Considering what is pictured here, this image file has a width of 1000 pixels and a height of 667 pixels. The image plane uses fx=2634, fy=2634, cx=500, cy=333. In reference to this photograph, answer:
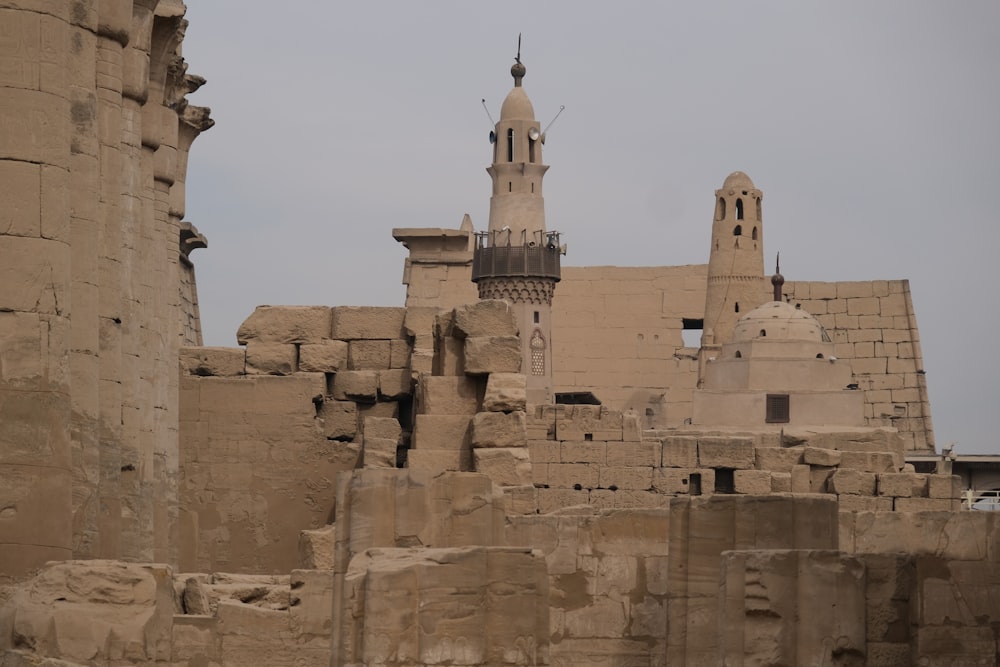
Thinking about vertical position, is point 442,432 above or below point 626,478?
above

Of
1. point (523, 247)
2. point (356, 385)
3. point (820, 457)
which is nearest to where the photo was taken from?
point (356, 385)

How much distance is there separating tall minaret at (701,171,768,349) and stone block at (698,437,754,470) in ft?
90.7

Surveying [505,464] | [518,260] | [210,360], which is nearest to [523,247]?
[518,260]

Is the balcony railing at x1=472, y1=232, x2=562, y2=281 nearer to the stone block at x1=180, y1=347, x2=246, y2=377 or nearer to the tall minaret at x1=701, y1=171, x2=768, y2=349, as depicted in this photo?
the tall minaret at x1=701, y1=171, x2=768, y2=349

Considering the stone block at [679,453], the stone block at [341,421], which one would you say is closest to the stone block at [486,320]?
the stone block at [341,421]

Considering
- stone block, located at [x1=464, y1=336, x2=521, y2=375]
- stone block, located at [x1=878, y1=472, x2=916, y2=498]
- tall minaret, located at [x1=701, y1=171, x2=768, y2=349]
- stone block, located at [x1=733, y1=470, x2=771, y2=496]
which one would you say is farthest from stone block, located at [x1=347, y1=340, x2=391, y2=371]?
tall minaret, located at [x1=701, y1=171, x2=768, y2=349]

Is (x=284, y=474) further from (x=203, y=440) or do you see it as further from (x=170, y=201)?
(x=170, y=201)

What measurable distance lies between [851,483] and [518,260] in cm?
2633

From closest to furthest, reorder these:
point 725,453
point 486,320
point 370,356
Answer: point 486,320 → point 370,356 → point 725,453

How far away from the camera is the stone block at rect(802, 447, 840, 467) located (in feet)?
98.8

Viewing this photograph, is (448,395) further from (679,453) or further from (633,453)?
(679,453)

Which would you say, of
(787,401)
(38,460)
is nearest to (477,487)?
(38,460)

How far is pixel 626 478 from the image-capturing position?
92.8 ft

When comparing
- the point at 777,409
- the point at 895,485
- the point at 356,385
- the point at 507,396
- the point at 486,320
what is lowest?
the point at 895,485
